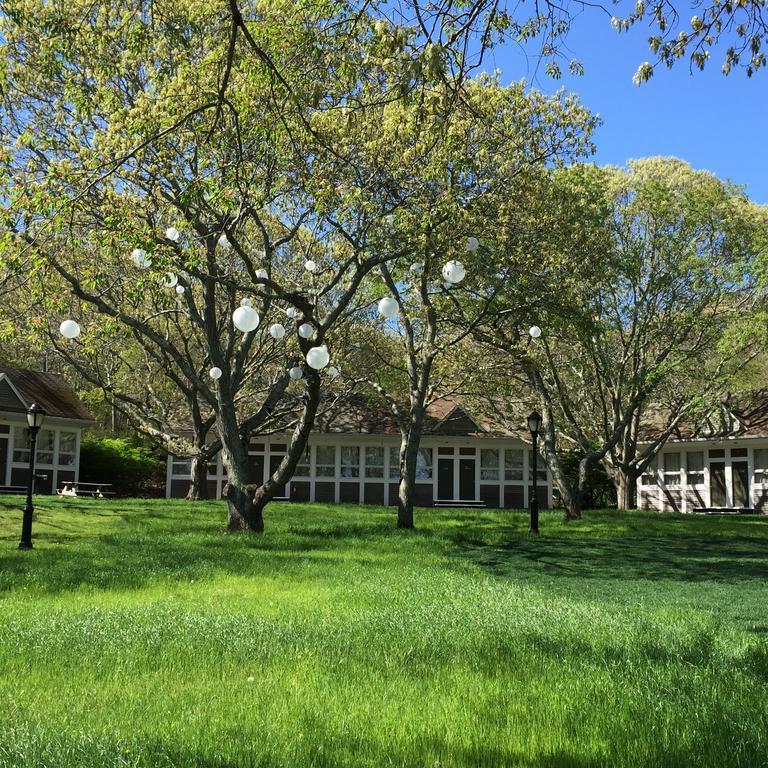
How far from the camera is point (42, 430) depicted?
32656 millimetres

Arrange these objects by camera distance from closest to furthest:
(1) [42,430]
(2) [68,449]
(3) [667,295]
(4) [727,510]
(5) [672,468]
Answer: (3) [667,295], (1) [42,430], (4) [727,510], (2) [68,449], (5) [672,468]

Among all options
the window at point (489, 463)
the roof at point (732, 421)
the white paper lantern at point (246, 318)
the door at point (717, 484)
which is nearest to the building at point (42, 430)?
the window at point (489, 463)

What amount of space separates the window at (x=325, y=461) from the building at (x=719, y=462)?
1396cm

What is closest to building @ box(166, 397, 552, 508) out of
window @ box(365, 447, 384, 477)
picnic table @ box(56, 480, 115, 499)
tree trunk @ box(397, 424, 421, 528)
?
window @ box(365, 447, 384, 477)

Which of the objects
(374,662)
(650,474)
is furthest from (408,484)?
(650,474)

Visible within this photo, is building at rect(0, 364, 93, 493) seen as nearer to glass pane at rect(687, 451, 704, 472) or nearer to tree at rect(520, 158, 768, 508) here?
tree at rect(520, 158, 768, 508)

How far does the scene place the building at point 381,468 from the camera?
3625 centimetres

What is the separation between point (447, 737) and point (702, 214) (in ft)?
79.2

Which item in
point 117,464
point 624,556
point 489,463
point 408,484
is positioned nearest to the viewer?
point 624,556

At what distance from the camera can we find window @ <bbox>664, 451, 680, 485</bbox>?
3722cm

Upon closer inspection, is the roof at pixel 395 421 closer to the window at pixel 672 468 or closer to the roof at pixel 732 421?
the roof at pixel 732 421

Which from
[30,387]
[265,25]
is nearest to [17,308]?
[30,387]

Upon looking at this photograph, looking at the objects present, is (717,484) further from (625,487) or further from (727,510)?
(625,487)

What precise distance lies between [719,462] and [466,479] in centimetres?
1101
